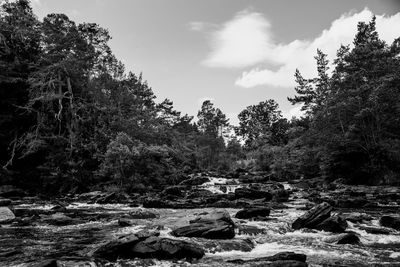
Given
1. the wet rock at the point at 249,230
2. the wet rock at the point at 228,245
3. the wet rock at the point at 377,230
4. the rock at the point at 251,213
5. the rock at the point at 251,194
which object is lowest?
the wet rock at the point at 228,245

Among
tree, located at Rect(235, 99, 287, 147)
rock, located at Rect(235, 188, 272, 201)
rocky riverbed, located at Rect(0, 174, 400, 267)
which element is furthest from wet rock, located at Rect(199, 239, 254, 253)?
tree, located at Rect(235, 99, 287, 147)

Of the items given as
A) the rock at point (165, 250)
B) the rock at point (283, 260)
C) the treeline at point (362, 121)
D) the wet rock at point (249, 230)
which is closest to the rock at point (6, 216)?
the rock at point (165, 250)

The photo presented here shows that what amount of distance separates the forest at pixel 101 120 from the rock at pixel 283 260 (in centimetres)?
2061

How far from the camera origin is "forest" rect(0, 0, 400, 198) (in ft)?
96.8

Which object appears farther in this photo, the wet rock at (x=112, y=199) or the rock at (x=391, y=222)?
the wet rock at (x=112, y=199)

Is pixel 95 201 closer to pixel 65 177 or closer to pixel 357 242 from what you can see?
pixel 65 177

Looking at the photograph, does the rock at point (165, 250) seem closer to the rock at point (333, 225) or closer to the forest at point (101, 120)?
the rock at point (333, 225)

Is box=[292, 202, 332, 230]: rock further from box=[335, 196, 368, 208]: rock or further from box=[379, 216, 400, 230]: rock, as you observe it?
box=[335, 196, 368, 208]: rock

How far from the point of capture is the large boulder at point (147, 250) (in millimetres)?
8805

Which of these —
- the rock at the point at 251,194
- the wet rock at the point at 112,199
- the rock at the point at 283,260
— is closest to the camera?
the rock at the point at 283,260

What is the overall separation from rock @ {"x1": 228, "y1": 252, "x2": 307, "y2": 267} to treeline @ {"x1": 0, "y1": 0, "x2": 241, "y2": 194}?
2061 centimetres

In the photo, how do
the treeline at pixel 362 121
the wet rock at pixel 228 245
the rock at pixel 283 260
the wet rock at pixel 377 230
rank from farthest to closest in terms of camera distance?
the treeline at pixel 362 121 → the wet rock at pixel 377 230 → the wet rock at pixel 228 245 → the rock at pixel 283 260

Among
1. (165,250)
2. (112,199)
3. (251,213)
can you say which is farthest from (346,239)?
(112,199)

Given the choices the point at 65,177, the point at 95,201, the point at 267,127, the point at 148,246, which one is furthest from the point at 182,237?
the point at 267,127
